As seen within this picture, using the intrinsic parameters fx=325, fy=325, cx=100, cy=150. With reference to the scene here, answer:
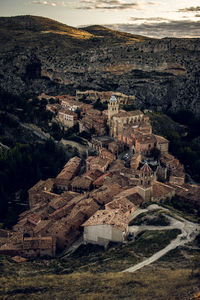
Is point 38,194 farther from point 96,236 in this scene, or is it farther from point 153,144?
point 153,144

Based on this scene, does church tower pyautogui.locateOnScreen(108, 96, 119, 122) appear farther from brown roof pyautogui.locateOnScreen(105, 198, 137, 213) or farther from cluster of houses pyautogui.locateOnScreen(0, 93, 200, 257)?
brown roof pyautogui.locateOnScreen(105, 198, 137, 213)

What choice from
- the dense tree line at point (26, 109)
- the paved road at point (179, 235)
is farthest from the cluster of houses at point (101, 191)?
the dense tree line at point (26, 109)

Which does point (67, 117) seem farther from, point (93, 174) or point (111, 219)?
point (111, 219)

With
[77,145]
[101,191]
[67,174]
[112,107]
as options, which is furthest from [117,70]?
[101,191]

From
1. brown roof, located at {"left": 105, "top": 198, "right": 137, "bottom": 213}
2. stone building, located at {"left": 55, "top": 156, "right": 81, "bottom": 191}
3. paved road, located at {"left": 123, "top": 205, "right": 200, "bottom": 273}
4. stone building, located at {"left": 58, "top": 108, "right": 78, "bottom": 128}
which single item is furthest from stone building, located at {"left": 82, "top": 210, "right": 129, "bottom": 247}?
stone building, located at {"left": 58, "top": 108, "right": 78, "bottom": 128}

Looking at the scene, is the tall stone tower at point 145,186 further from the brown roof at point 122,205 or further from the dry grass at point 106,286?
the dry grass at point 106,286

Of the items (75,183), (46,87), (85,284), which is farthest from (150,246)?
(46,87)
